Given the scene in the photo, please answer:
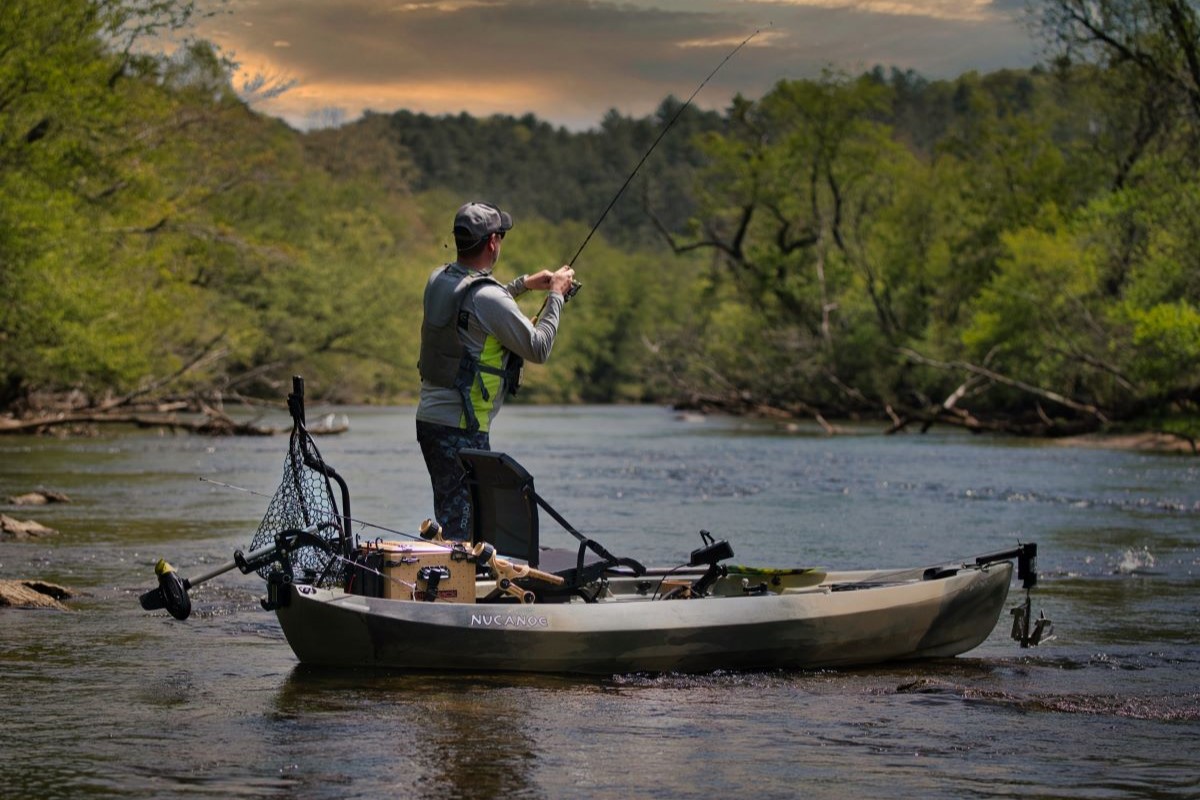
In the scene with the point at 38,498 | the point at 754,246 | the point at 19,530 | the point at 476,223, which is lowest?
the point at 38,498

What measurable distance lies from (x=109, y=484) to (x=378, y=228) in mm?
54318

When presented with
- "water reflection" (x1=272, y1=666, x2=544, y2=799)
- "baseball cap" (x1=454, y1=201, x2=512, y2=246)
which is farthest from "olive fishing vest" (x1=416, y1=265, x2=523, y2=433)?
"water reflection" (x1=272, y1=666, x2=544, y2=799)

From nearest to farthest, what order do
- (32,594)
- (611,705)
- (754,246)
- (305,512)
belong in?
(611,705) → (305,512) → (32,594) → (754,246)

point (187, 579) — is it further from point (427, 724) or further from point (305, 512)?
point (427, 724)

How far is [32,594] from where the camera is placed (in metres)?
10.8

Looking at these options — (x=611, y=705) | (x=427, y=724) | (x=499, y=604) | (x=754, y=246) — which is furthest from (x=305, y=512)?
(x=754, y=246)

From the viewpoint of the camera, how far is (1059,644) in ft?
32.5

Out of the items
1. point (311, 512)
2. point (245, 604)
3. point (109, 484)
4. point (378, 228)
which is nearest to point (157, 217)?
point (109, 484)

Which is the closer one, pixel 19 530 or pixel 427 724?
pixel 427 724

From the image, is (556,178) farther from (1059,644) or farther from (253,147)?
(1059,644)

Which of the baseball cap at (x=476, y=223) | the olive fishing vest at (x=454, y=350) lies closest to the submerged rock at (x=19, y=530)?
the olive fishing vest at (x=454, y=350)

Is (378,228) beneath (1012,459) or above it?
above

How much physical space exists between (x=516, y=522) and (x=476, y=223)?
1.47m

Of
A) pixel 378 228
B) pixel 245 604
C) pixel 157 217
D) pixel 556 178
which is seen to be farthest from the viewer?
pixel 556 178
